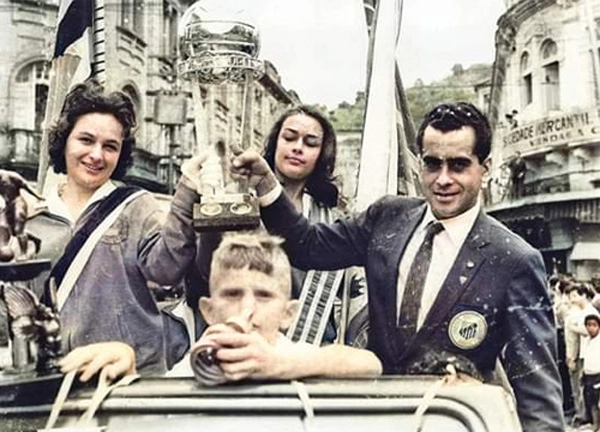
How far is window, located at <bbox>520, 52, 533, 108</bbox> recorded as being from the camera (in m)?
2.92

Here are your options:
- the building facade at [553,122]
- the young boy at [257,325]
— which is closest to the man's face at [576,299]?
the building facade at [553,122]

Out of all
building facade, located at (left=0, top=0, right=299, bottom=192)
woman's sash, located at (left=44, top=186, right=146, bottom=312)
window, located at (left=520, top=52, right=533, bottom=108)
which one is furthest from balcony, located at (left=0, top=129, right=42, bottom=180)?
window, located at (left=520, top=52, right=533, bottom=108)

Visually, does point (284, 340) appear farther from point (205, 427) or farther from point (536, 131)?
point (536, 131)

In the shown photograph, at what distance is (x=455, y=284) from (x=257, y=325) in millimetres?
498

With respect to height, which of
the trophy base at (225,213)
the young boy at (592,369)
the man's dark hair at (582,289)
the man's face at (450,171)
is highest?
the man's face at (450,171)

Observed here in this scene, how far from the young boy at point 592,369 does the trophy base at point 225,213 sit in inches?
64.5

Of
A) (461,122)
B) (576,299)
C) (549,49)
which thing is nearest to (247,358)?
(461,122)

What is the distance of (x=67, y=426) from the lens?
7.27 ft

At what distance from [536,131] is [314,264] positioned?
78cm

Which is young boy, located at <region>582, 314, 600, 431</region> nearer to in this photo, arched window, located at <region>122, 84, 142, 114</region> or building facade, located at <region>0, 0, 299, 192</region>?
building facade, located at <region>0, 0, 299, 192</region>

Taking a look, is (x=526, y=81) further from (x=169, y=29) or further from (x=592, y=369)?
(x=592, y=369)

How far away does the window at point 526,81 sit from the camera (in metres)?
2.92

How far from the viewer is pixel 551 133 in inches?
118

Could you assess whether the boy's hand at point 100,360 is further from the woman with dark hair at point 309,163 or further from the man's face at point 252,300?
the woman with dark hair at point 309,163
